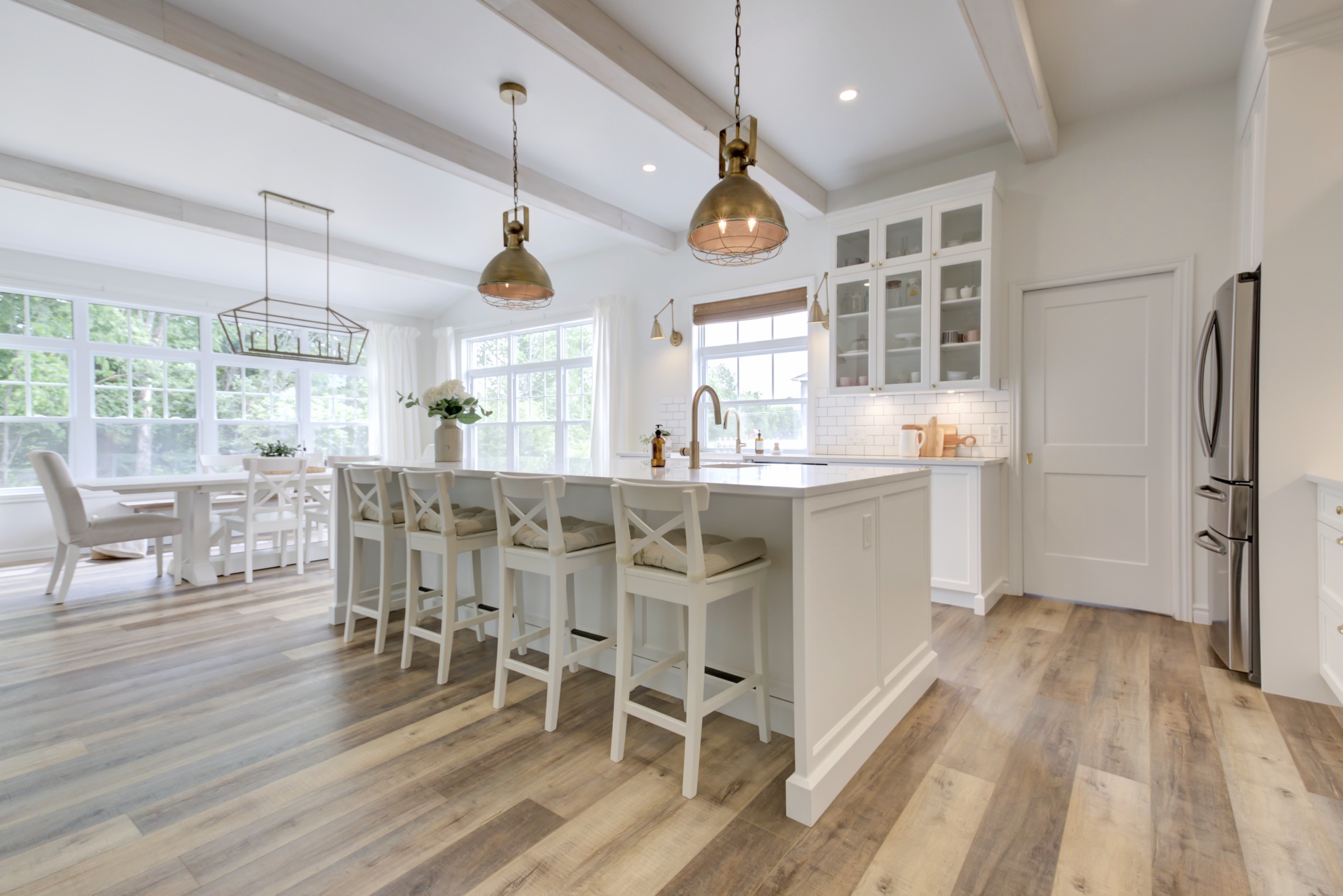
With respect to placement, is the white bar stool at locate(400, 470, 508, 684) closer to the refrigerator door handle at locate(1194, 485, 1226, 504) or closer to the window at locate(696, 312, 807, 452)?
the window at locate(696, 312, 807, 452)

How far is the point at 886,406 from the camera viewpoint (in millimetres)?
4352

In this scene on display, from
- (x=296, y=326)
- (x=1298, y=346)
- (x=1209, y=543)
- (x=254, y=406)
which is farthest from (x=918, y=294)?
(x=254, y=406)

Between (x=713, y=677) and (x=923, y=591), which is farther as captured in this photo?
(x=923, y=591)

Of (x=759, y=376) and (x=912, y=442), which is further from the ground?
(x=759, y=376)

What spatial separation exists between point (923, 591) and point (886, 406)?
210 centimetres

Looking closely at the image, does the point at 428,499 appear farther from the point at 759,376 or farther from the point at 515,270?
the point at 759,376

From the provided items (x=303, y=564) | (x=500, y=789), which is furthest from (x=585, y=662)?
(x=303, y=564)

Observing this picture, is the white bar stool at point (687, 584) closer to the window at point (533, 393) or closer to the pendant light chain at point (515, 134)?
the pendant light chain at point (515, 134)

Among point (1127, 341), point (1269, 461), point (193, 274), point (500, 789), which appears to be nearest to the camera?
point (500, 789)

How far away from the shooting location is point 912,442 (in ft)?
13.2

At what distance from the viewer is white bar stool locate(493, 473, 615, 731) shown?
2135 mm

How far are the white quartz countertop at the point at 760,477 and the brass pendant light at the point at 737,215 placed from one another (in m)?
0.88

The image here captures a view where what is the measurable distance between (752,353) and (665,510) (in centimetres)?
355

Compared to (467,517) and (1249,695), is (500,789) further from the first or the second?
(1249,695)
